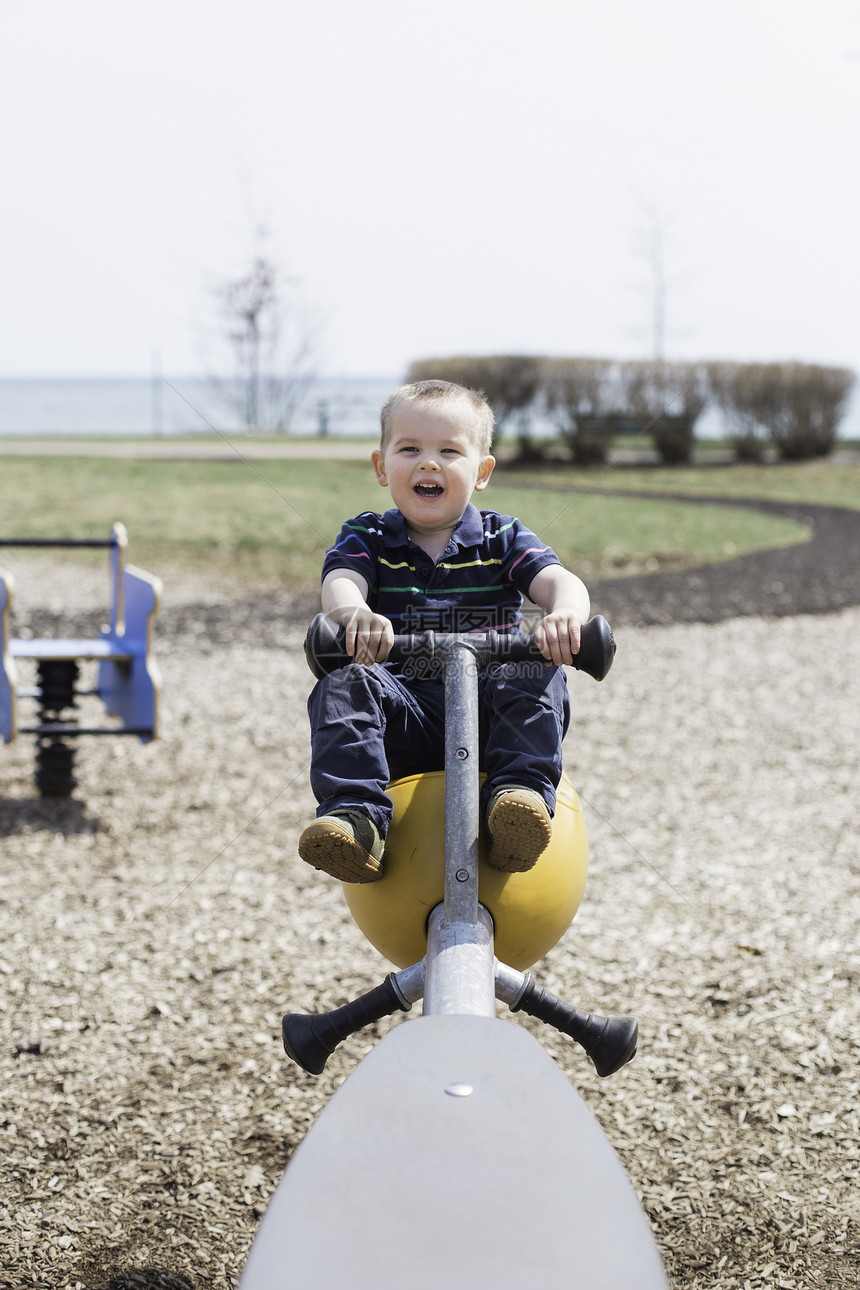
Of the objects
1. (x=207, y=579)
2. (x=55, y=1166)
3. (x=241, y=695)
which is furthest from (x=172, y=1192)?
(x=207, y=579)

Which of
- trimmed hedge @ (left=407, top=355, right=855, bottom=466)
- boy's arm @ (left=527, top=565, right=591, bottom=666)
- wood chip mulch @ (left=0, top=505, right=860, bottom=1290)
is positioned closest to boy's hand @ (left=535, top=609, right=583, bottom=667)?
boy's arm @ (left=527, top=565, right=591, bottom=666)

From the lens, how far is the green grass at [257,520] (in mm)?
11562

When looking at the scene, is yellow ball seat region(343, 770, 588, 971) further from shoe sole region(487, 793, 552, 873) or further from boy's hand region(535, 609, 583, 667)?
boy's hand region(535, 609, 583, 667)

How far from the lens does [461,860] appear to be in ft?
6.26

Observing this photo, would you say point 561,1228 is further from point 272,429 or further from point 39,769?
point 39,769

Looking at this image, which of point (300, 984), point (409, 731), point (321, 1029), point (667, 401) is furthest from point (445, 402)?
point (667, 401)

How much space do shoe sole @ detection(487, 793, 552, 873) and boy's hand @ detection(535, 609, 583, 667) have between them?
0.27 m

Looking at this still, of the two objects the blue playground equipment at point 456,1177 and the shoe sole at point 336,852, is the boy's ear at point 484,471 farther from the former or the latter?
the blue playground equipment at point 456,1177

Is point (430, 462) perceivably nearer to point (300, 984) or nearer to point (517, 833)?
point (517, 833)

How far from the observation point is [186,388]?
275cm

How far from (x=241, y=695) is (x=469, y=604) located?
15.4 ft

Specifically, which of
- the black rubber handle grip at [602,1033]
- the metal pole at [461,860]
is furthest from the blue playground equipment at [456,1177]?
the black rubber handle grip at [602,1033]

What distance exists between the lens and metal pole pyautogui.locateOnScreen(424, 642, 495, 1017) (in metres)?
1.81

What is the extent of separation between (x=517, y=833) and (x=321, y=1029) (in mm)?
558
